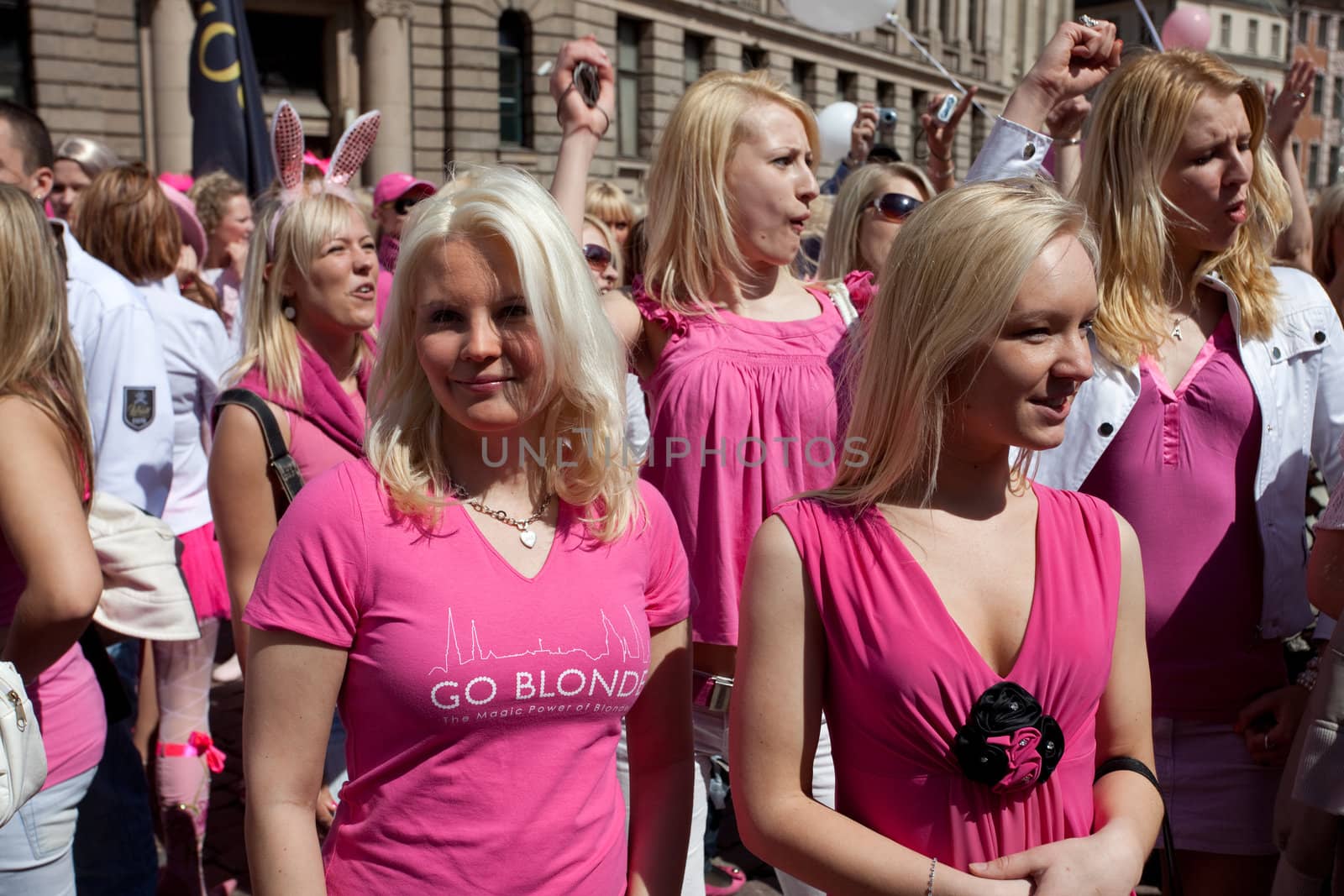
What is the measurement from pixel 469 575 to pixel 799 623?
477 mm

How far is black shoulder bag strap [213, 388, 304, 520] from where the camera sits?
2.59 m

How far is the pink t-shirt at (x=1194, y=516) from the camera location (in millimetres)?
2309

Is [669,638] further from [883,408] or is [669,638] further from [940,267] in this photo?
[940,267]

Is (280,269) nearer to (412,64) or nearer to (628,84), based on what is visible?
(412,64)

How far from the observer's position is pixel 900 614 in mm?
1579

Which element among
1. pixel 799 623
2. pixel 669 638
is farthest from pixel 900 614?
pixel 669 638

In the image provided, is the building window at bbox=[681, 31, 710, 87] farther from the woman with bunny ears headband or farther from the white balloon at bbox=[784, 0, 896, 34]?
the woman with bunny ears headband

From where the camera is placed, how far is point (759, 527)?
2.10 metres

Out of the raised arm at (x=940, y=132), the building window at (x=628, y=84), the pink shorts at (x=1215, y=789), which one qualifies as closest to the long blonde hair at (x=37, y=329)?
the pink shorts at (x=1215, y=789)

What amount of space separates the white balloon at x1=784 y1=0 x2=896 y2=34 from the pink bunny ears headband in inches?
83.4

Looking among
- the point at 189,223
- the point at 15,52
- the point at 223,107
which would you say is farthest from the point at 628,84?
the point at 189,223

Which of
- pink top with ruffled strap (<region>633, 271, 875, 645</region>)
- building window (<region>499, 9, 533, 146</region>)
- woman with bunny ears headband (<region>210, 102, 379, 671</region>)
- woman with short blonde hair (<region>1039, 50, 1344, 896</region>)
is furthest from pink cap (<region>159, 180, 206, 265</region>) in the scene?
building window (<region>499, 9, 533, 146</region>)

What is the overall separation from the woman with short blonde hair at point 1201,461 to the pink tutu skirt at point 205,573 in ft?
9.13

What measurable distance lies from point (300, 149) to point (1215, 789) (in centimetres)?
333
